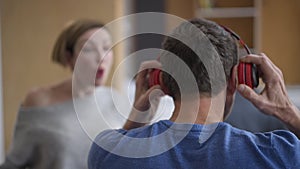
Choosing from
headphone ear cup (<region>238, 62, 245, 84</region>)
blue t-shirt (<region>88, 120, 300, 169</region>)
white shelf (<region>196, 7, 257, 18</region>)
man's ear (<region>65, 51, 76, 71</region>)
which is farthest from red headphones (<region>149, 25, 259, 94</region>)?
white shelf (<region>196, 7, 257, 18</region>)

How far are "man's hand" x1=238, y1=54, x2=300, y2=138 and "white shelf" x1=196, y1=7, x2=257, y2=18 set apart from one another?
120 inches

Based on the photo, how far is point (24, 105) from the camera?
1.77 meters

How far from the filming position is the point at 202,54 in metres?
0.89

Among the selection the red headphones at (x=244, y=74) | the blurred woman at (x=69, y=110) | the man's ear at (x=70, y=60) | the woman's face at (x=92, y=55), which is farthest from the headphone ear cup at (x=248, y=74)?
the man's ear at (x=70, y=60)

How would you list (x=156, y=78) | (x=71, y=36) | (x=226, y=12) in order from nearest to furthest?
(x=156, y=78) → (x=71, y=36) → (x=226, y=12)

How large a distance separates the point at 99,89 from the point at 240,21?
2.53m

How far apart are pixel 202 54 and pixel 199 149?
18 centimetres

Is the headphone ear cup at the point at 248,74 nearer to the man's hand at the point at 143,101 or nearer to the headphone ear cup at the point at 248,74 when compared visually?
the headphone ear cup at the point at 248,74

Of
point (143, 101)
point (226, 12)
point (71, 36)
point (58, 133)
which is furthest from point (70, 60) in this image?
point (226, 12)

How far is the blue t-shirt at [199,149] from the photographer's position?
84 centimetres

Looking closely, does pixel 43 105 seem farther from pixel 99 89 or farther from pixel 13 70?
A: pixel 13 70

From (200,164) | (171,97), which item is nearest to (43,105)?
(171,97)

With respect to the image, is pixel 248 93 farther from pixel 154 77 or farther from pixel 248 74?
pixel 154 77

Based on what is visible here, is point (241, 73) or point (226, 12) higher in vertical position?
point (241, 73)
